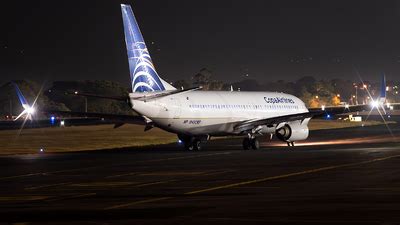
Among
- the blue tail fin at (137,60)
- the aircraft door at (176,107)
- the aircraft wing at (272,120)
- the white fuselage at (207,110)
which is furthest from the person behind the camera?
the aircraft wing at (272,120)

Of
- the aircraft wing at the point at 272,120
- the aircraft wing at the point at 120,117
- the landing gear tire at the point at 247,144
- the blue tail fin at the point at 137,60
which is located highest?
the blue tail fin at the point at 137,60

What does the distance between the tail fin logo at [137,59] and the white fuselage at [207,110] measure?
89 cm

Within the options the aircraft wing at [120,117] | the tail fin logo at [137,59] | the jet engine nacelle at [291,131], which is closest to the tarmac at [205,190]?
the tail fin logo at [137,59]

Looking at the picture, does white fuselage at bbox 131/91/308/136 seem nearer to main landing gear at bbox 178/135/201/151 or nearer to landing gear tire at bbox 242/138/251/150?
main landing gear at bbox 178/135/201/151

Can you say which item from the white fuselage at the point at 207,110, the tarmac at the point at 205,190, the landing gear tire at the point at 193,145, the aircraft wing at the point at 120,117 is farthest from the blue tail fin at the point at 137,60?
the tarmac at the point at 205,190

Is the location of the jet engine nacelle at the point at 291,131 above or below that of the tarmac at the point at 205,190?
above

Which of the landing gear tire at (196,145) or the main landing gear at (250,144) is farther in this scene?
the main landing gear at (250,144)

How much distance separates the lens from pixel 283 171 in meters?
28.1

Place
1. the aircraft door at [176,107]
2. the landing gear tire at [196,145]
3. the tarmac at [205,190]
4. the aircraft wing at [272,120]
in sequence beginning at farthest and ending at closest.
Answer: the aircraft wing at [272,120] < the landing gear tire at [196,145] < the aircraft door at [176,107] < the tarmac at [205,190]

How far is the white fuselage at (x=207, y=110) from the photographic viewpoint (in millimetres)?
41906

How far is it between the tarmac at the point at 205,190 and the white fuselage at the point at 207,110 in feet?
19.4

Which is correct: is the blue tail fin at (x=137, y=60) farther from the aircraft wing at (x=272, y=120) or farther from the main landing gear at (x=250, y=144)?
the aircraft wing at (x=272, y=120)

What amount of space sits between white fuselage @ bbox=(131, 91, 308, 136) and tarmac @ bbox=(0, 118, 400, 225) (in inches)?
233

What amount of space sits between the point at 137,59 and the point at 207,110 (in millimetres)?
5491
